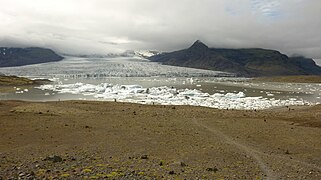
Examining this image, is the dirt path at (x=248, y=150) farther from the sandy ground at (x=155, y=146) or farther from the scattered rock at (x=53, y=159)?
the scattered rock at (x=53, y=159)

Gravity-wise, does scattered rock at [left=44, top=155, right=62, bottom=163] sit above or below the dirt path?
above

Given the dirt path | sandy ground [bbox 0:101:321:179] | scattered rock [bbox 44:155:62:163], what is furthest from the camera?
scattered rock [bbox 44:155:62:163]

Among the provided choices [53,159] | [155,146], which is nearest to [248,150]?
[155,146]

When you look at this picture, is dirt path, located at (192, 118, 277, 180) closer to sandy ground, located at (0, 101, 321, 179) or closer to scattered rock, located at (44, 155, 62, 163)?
sandy ground, located at (0, 101, 321, 179)

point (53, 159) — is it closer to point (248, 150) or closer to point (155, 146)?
point (155, 146)

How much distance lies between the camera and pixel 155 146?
13.7 meters

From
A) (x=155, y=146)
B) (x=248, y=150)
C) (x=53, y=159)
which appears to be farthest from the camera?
(x=155, y=146)

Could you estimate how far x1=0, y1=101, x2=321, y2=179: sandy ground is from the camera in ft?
31.5

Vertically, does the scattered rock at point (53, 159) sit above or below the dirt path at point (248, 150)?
above

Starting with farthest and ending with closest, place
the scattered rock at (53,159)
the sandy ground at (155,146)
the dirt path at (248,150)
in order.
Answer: the scattered rock at (53,159)
the dirt path at (248,150)
the sandy ground at (155,146)

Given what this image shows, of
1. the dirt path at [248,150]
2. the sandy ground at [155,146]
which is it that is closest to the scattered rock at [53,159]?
the sandy ground at [155,146]

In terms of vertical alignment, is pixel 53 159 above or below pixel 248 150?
above

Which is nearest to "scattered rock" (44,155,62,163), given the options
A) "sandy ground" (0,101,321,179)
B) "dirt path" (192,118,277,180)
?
"sandy ground" (0,101,321,179)

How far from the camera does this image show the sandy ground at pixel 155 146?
9594mm
